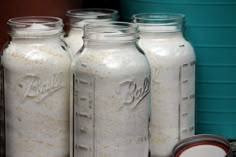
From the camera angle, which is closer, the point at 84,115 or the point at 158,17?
the point at 84,115

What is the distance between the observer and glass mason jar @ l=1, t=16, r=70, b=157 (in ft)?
2.68

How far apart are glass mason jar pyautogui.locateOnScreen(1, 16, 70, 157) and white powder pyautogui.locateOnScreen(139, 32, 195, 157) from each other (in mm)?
143

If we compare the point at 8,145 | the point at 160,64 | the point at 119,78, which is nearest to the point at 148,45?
the point at 160,64

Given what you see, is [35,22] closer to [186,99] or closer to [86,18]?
[86,18]

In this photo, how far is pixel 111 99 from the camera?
0.78 meters

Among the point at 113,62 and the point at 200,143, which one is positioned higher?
the point at 113,62

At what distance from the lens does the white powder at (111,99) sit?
0.77 m

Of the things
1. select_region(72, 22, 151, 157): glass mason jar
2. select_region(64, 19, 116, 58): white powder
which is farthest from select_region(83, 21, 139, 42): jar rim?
select_region(64, 19, 116, 58): white powder

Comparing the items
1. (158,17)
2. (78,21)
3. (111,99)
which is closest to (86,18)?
(78,21)

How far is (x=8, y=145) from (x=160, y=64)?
0.27m

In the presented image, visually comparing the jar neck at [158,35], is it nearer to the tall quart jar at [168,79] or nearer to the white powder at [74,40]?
the tall quart jar at [168,79]

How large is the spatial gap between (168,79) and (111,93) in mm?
151

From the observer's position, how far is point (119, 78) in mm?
768

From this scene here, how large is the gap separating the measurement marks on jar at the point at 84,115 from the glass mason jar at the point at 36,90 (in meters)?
0.04
